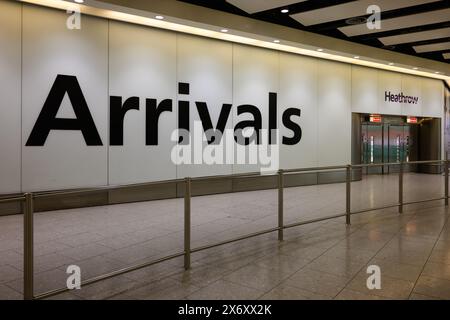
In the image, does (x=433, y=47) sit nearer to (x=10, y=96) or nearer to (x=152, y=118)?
(x=152, y=118)

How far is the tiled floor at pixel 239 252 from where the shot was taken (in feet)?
12.1

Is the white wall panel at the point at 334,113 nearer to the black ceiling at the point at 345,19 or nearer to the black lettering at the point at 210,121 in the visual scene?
the black ceiling at the point at 345,19

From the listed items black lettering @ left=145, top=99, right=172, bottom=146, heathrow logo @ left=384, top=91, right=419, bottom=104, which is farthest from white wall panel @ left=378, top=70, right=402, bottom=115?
black lettering @ left=145, top=99, right=172, bottom=146

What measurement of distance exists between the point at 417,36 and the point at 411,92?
15.7 ft

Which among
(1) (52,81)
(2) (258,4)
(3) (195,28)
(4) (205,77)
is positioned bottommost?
(1) (52,81)

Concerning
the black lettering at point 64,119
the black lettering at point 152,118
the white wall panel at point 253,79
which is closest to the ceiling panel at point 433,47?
the white wall panel at point 253,79

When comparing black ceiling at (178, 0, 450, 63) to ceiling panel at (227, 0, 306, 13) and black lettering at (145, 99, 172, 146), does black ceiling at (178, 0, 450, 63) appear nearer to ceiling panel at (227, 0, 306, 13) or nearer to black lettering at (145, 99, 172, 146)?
ceiling panel at (227, 0, 306, 13)

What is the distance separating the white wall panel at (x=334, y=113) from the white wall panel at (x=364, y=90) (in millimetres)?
320

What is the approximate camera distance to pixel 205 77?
31.8 feet

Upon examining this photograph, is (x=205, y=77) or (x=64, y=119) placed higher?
(x=205, y=77)

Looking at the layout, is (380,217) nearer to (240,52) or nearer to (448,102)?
(240,52)

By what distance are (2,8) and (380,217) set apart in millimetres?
7647

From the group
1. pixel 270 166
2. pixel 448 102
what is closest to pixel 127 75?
pixel 270 166

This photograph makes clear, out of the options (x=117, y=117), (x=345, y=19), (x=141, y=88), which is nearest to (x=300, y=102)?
(x=345, y=19)
